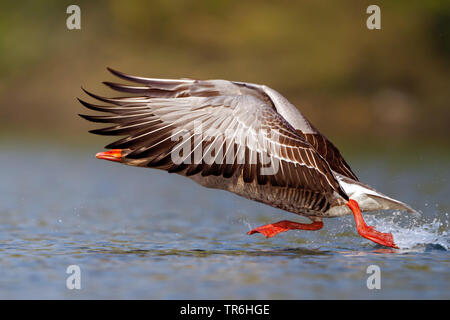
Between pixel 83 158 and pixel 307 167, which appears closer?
pixel 307 167

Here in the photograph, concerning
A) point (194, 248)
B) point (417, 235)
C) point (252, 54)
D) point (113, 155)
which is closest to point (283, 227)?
point (194, 248)

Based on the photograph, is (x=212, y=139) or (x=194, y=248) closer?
(x=212, y=139)

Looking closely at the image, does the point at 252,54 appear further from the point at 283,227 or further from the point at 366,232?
the point at 366,232

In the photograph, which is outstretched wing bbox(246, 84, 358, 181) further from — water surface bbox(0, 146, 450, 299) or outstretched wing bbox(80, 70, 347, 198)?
outstretched wing bbox(80, 70, 347, 198)

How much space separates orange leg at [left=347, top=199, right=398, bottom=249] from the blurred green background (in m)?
25.7

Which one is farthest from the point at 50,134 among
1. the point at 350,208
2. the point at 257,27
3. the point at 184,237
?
the point at 350,208

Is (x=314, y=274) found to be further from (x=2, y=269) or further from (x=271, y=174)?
(x=2, y=269)

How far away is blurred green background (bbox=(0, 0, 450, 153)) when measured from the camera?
1601 inches

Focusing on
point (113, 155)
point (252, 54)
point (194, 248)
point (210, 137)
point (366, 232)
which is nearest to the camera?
point (210, 137)

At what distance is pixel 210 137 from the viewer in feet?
31.8

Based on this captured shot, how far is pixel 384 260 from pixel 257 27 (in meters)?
37.5

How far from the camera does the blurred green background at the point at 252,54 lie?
40656 mm

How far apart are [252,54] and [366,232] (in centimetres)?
3463

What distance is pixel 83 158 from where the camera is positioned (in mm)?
25906
